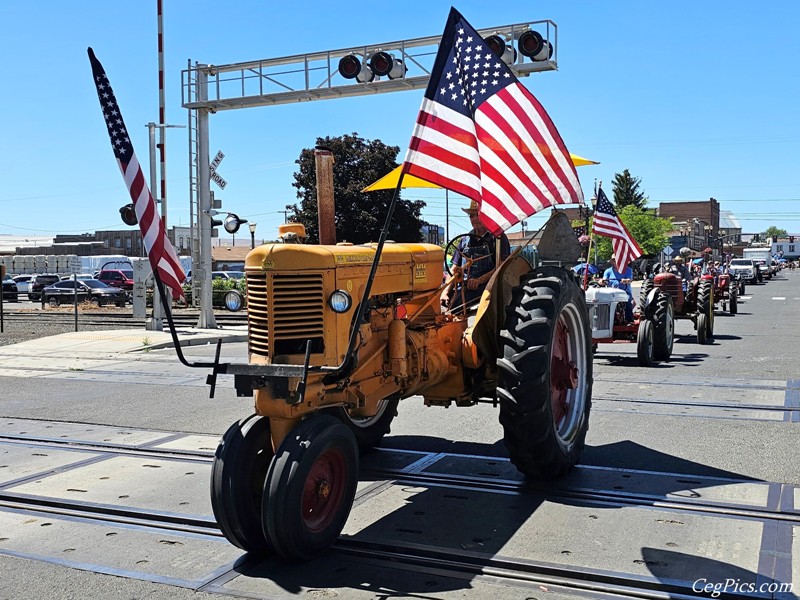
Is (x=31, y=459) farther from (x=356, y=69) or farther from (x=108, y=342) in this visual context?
(x=356, y=69)

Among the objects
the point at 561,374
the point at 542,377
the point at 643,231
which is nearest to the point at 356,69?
the point at 561,374

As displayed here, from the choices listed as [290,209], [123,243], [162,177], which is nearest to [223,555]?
[162,177]

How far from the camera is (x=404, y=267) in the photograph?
229 inches

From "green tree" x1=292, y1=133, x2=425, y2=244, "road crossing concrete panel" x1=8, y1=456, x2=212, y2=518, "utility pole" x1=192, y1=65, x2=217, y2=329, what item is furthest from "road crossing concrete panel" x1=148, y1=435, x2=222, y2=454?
"green tree" x1=292, y1=133, x2=425, y2=244

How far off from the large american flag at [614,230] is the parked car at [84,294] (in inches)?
931

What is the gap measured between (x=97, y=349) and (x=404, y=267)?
11899mm

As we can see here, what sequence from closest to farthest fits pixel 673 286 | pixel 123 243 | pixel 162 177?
pixel 673 286 < pixel 162 177 < pixel 123 243

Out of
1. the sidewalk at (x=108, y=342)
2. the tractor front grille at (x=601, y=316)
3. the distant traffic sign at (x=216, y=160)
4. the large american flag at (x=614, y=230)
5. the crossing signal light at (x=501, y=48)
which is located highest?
the crossing signal light at (x=501, y=48)

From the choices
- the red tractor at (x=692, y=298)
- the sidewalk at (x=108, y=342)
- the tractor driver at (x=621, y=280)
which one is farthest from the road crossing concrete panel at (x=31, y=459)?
the red tractor at (x=692, y=298)

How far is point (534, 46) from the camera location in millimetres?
15531

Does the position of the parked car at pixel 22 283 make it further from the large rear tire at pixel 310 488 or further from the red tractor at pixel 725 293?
the large rear tire at pixel 310 488

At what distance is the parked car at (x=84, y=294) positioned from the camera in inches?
1296

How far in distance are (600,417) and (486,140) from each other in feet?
13.0

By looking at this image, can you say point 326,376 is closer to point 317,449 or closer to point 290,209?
point 317,449
